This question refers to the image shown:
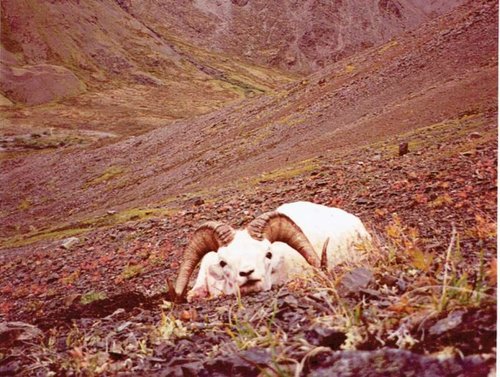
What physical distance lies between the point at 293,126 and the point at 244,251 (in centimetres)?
2906

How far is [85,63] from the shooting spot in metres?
157

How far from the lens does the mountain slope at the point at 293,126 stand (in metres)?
26.7

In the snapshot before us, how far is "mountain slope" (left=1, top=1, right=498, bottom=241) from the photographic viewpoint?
26.7m

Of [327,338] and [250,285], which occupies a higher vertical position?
→ [250,285]

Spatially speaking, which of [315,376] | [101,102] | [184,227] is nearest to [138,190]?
[184,227]

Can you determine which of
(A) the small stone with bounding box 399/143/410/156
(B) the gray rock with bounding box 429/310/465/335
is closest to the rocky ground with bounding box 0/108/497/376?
(B) the gray rock with bounding box 429/310/465/335

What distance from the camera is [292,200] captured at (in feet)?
53.4

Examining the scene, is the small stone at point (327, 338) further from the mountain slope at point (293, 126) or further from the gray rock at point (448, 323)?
the mountain slope at point (293, 126)

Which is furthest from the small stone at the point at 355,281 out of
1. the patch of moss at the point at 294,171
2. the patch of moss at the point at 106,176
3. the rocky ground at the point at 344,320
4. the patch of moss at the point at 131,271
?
the patch of moss at the point at 106,176

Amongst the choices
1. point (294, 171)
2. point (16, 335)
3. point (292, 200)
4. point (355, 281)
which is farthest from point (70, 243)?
point (355, 281)

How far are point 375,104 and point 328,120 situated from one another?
10.6ft

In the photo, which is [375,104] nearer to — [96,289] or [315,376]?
[96,289]

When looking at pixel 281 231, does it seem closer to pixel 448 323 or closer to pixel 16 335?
pixel 16 335

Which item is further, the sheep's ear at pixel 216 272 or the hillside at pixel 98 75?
the hillside at pixel 98 75
